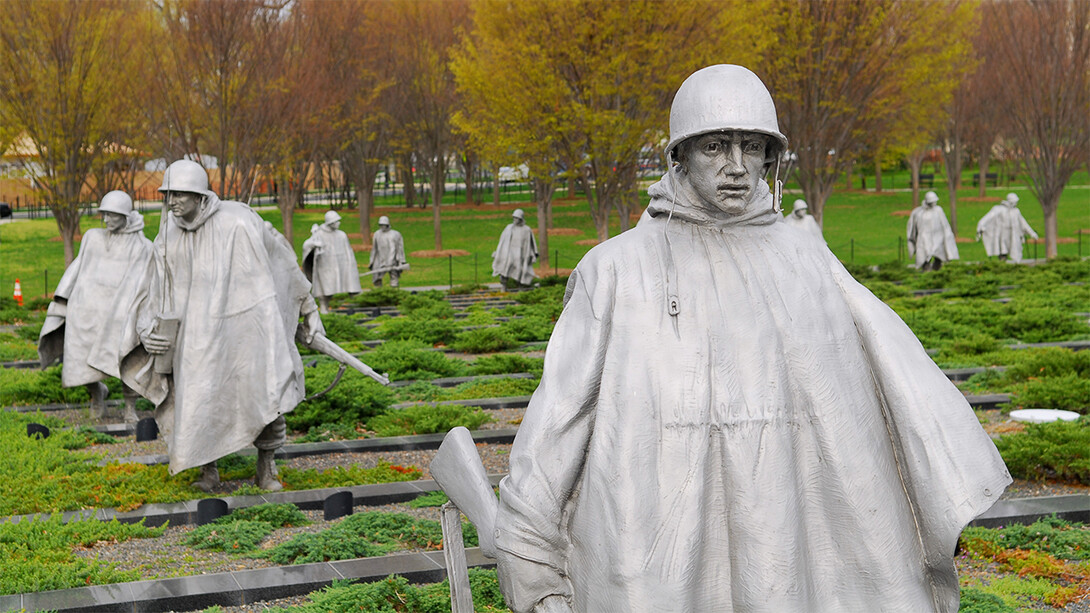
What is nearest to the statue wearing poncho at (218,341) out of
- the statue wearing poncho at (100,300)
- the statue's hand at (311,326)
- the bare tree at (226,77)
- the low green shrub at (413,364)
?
the statue's hand at (311,326)

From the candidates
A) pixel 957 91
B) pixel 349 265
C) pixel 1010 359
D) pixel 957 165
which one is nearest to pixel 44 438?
pixel 1010 359

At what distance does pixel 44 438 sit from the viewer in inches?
412

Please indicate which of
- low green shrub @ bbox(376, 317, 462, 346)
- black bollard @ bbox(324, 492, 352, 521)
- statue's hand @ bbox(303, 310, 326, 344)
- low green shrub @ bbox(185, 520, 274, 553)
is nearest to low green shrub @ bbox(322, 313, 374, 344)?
low green shrub @ bbox(376, 317, 462, 346)

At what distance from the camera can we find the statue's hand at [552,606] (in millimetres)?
2734

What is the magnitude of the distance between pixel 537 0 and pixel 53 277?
18176 mm

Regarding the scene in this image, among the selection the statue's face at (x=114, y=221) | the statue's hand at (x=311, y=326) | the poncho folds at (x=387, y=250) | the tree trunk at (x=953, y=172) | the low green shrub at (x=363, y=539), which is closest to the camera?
the low green shrub at (x=363, y=539)

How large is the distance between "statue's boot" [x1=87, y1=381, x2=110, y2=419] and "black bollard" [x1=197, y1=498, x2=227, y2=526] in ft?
15.3

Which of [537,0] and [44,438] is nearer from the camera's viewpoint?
[44,438]

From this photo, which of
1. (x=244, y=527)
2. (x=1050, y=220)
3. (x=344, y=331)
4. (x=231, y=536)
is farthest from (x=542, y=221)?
(x=231, y=536)

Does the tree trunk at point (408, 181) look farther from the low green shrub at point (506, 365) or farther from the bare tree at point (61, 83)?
the low green shrub at point (506, 365)

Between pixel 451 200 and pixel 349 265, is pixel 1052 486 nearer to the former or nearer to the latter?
pixel 349 265

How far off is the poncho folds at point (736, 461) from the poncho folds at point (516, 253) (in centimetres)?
2293

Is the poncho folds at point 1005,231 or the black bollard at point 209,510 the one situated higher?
the poncho folds at point 1005,231

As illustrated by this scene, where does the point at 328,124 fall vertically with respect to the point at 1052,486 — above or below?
above
